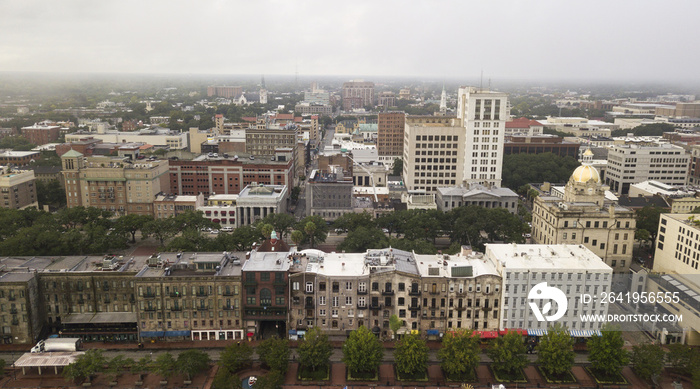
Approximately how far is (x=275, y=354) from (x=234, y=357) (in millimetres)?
6078

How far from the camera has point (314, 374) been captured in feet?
259

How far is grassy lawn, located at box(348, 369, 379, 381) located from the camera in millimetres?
77938

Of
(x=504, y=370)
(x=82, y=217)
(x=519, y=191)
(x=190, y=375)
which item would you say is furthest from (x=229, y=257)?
(x=519, y=191)

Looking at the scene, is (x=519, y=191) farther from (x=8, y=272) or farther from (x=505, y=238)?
(x=8, y=272)

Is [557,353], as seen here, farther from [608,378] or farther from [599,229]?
[599,229]

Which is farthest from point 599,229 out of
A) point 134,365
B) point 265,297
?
point 134,365

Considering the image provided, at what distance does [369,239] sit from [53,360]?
65473 mm

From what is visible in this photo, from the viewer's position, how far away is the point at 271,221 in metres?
136

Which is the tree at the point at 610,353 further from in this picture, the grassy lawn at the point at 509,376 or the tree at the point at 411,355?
the tree at the point at 411,355

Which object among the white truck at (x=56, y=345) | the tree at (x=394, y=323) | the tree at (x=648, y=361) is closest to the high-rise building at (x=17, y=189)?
the white truck at (x=56, y=345)

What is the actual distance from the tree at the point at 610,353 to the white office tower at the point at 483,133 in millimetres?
94558

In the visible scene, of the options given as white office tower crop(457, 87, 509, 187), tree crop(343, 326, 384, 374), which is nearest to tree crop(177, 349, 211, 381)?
tree crop(343, 326, 384, 374)

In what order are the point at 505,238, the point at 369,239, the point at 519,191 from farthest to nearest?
the point at 519,191 → the point at 505,238 → the point at 369,239

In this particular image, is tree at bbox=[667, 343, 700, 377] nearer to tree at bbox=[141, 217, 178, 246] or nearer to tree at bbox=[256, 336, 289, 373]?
tree at bbox=[256, 336, 289, 373]
